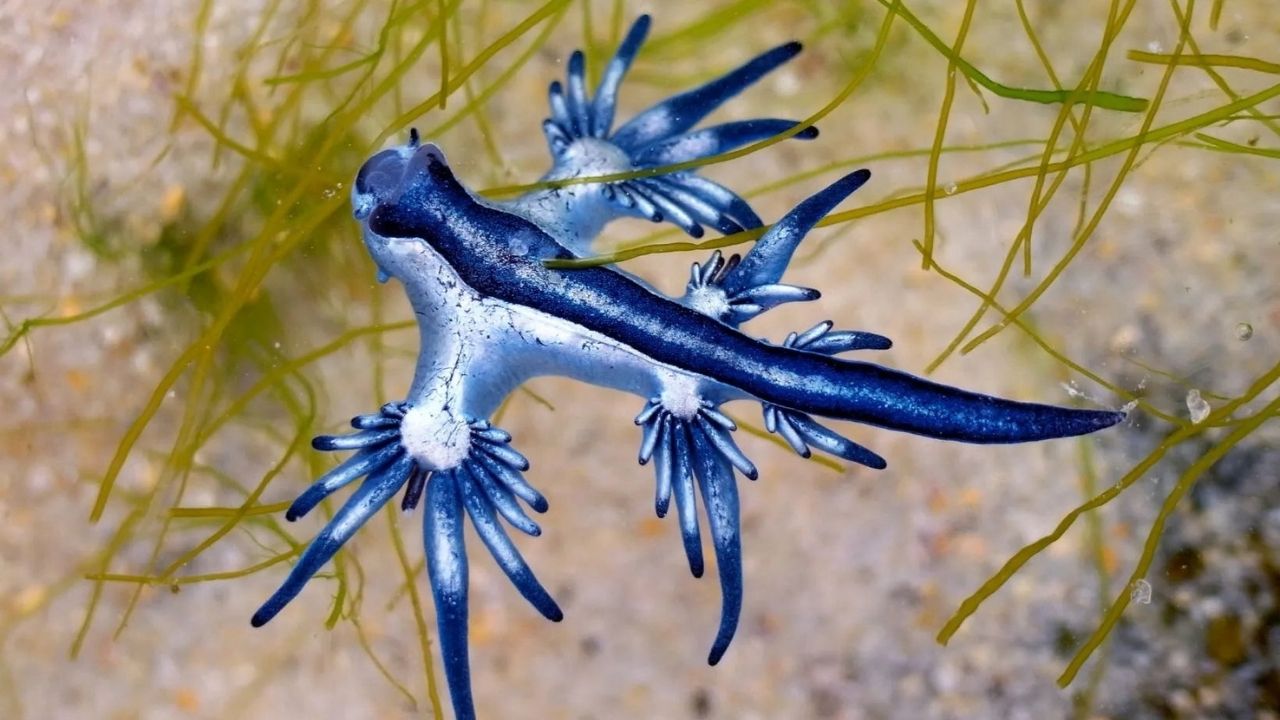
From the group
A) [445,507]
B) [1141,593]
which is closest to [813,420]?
[445,507]

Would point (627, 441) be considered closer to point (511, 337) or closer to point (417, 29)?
point (511, 337)

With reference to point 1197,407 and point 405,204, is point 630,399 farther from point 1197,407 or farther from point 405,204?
point 1197,407

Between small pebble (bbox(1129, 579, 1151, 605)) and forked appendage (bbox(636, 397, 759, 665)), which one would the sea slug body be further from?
small pebble (bbox(1129, 579, 1151, 605))

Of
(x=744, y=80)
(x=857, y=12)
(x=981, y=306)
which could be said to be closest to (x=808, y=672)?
(x=981, y=306)

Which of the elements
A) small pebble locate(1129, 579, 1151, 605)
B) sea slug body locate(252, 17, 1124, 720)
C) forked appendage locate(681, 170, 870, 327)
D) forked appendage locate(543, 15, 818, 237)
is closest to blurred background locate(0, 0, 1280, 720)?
small pebble locate(1129, 579, 1151, 605)

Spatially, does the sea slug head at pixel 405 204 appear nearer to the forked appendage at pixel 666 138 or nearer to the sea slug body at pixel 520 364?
the sea slug body at pixel 520 364

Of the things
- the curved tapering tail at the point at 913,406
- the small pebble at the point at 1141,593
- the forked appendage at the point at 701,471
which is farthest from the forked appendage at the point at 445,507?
the small pebble at the point at 1141,593
